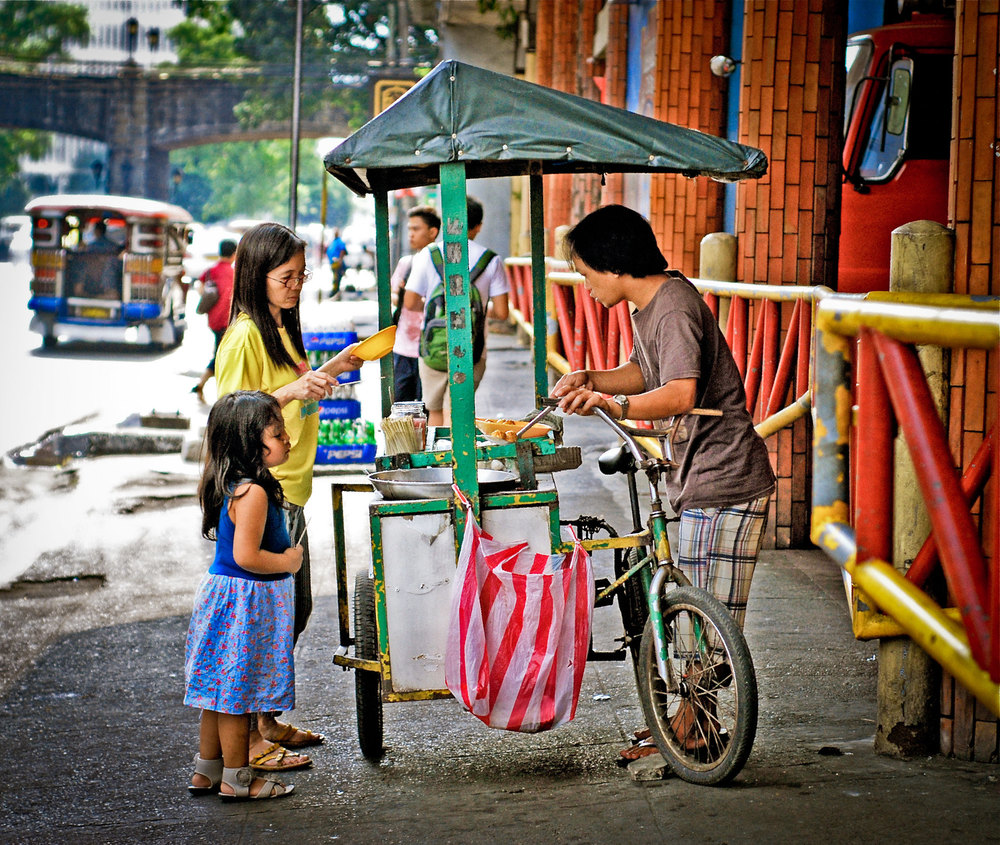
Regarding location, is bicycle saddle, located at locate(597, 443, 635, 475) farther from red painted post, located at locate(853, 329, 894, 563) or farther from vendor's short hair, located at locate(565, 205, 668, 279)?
red painted post, located at locate(853, 329, 894, 563)

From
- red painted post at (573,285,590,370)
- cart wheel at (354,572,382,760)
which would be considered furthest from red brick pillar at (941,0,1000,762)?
red painted post at (573,285,590,370)

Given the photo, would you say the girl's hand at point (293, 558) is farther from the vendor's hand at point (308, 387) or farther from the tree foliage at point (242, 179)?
the tree foliage at point (242, 179)

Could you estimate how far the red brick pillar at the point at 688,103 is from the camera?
30.6 ft

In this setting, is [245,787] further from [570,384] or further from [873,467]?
[873,467]

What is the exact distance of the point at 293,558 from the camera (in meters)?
3.76

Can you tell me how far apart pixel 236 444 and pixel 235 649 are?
2.06ft

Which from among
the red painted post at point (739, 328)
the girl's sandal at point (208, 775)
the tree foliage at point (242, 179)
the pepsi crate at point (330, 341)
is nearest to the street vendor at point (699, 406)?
the girl's sandal at point (208, 775)

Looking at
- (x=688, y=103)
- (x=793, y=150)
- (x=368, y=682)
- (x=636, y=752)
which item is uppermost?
(x=688, y=103)

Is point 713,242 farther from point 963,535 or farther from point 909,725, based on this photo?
point 963,535

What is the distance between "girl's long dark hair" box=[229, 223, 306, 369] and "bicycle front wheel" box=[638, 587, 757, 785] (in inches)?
63.6

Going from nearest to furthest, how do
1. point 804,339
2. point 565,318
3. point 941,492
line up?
1. point 941,492
2. point 804,339
3. point 565,318

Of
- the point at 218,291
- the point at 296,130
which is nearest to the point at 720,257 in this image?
the point at 218,291

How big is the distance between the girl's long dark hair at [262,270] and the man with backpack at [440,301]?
124 inches

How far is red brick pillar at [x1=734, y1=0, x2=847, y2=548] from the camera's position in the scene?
21.1 feet
